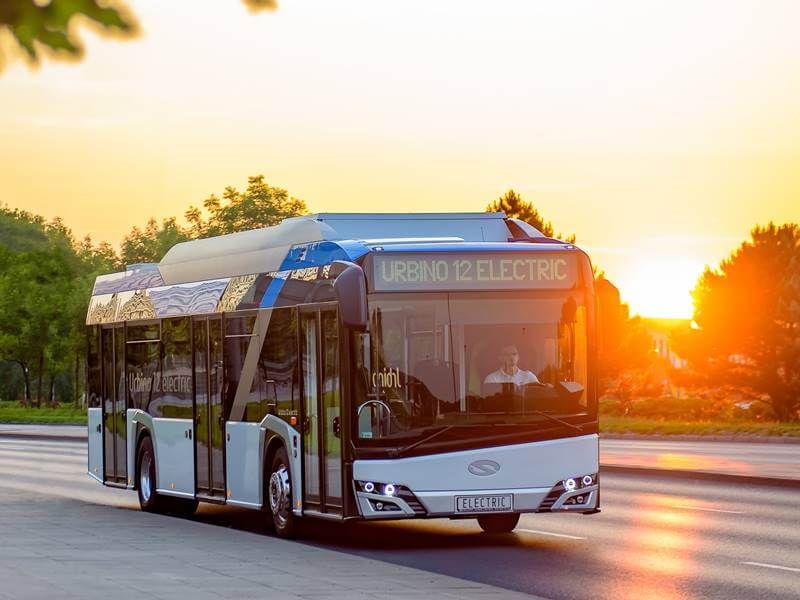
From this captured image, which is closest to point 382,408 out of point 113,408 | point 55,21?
point 113,408

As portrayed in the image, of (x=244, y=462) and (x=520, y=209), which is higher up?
(x=520, y=209)

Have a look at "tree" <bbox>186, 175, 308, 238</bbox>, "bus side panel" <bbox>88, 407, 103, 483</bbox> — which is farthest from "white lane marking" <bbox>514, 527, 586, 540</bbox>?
Result: "tree" <bbox>186, 175, 308, 238</bbox>

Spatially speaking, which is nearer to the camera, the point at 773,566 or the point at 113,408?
the point at 773,566

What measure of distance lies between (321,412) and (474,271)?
6.45 feet

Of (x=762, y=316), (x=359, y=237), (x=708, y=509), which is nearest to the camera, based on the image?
(x=359, y=237)

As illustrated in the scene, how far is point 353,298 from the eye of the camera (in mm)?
14516

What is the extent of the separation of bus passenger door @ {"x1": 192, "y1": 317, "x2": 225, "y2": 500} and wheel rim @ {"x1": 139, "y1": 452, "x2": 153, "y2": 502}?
6.54 ft

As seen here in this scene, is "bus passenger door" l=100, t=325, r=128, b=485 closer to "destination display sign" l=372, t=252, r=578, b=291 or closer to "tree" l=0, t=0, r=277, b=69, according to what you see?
"destination display sign" l=372, t=252, r=578, b=291

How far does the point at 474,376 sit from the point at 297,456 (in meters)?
2.15

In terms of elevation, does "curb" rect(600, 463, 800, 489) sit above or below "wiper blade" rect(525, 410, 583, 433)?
below

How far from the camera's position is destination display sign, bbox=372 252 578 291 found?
50.3 ft

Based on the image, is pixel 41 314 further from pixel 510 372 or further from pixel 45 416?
pixel 510 372

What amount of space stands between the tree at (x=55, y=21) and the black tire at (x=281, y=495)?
1289cm

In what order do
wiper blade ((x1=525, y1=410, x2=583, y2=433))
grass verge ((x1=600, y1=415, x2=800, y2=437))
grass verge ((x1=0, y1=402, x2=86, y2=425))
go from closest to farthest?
wiper blade ((x1=525, y1=410, x2=583, y2=433)) < grass verge ((x1=600, y1=415, x2=800, y2=437)) < grass verge ((x1=0, y1=402, x2=86, y2=425))
